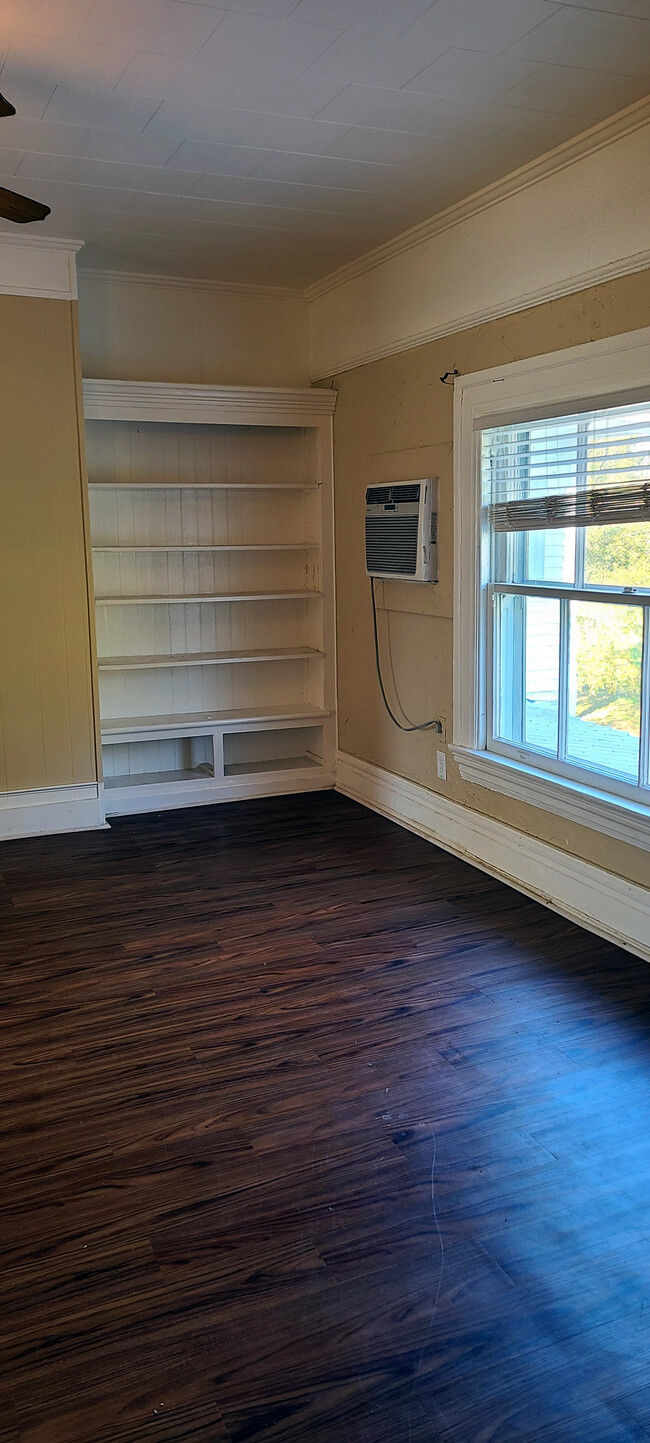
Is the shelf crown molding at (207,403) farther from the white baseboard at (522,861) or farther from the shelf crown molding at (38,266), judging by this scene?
the white baseboard at (522,861)

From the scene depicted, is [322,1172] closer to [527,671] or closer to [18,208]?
[527,671]

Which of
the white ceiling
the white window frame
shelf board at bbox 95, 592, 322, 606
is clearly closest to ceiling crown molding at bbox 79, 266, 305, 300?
the white ceiling

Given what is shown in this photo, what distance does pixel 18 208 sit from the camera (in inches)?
117

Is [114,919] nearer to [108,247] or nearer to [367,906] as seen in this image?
[367,906]

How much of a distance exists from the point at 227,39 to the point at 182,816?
11.3ft

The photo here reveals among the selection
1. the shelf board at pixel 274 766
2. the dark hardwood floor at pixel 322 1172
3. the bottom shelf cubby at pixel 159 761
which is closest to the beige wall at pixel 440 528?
the shelf board at pixel 274 766

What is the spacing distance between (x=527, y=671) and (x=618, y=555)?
2.39 ft

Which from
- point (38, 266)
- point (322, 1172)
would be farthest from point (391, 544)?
point (322, 1172)

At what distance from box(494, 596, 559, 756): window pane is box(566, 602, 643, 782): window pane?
0.43ft

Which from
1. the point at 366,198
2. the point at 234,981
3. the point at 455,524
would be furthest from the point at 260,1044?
the point at 366,198

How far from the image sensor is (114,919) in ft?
12.8

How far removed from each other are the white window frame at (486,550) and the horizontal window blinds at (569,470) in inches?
2.7

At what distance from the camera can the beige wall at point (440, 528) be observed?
3514 mm

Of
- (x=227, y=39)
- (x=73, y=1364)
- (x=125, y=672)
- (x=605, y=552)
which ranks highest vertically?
(x=227, y=39)
